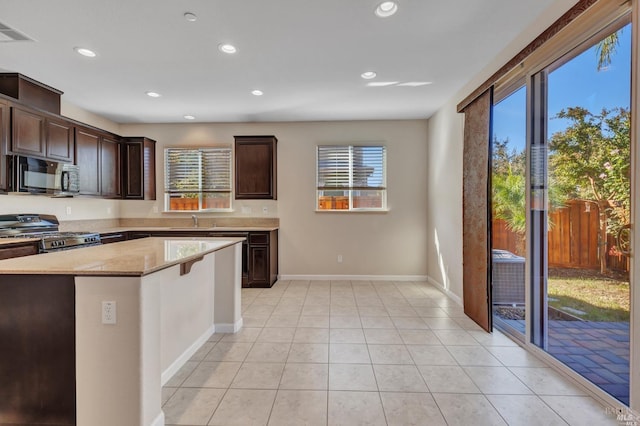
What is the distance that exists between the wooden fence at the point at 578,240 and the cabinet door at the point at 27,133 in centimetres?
507

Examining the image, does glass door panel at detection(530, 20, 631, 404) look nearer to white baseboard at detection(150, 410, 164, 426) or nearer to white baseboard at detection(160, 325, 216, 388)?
white baseboard at detection(150, 410, 164, 426)

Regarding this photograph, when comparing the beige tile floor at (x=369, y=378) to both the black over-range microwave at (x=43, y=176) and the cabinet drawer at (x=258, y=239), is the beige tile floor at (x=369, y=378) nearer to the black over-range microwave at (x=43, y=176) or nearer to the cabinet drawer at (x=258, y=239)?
the cabinet drawer at (x=258, y=239)

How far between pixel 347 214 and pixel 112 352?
3.83 metres

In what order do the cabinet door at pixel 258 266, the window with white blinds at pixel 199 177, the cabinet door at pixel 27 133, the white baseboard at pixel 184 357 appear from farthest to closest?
the window with white blinds at pixel 199 177
the cabinet door at pixel 258 266
the cabinet door at pixel 27 133
the white baseboard at pixel 184 357

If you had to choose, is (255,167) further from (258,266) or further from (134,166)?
(134,166)

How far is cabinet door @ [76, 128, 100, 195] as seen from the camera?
3760mm

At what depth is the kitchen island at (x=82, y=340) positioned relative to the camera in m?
1.39

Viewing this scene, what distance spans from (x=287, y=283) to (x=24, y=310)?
338 centimetres

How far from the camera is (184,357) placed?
2250mm

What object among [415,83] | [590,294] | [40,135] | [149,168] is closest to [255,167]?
[149,168]

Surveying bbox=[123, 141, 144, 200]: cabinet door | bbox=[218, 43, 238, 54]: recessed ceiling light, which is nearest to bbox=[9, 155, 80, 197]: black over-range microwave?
bbox=[123, 141, 144, 200]: cabinet door

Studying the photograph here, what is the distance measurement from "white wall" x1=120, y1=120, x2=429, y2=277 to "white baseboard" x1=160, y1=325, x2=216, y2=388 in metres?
2.30

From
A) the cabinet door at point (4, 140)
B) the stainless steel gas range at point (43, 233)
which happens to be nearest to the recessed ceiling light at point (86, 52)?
the cabinet door at point (4, 140)

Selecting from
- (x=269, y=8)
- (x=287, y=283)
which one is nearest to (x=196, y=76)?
(x=269, y=8)
